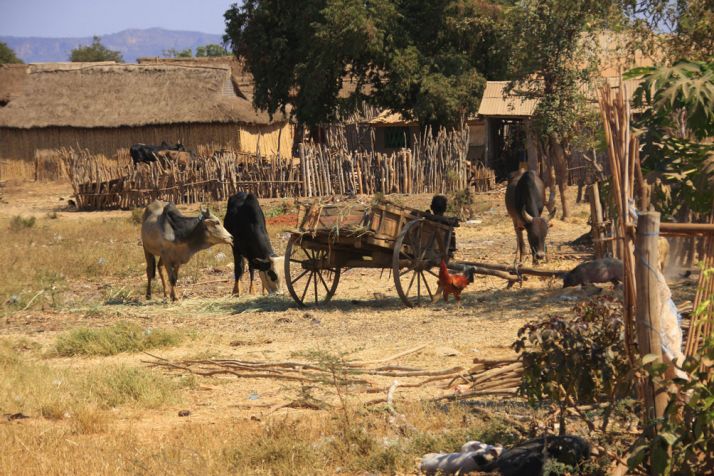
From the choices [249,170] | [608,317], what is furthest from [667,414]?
[249,170]

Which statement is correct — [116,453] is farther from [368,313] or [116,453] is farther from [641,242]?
[368,313]

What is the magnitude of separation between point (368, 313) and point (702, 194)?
16.3ft

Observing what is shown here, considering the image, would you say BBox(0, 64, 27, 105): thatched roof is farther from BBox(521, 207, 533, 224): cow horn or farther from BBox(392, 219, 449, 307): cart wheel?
BBox(392, 219, 449, 307): cart wheel

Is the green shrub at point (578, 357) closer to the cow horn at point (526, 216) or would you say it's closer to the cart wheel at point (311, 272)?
the cart wheel at point (311, 272)

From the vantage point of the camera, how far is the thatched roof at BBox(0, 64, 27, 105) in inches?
1663

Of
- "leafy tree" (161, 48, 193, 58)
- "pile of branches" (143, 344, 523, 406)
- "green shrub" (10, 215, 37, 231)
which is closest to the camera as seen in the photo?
"pile of branches" (143, 344, 523, 406)

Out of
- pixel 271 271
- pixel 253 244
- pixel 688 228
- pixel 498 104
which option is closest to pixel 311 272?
pixel 271 271

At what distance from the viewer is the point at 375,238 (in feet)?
36.7

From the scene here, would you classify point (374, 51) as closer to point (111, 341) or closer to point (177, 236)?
point (177, 236)

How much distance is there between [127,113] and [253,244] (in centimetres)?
2416

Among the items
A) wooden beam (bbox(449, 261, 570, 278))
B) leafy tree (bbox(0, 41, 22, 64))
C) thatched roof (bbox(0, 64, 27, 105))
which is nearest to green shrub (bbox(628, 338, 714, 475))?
wooden beam (bbox(449, 261, 570, 278))

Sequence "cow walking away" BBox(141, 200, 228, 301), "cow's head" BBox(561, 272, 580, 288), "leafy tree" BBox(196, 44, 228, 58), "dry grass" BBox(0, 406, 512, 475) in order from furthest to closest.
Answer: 1. "leafy tree" BBox(196, 44, 228, 58)
2. "cow walking away" BBox(141, 200, 228, 301)
3. "cow's head" BBox(561, 272, 580, 288)
4. "dry grass" BBox(0, 406, 512, 475)

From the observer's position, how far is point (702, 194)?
7.36 metres

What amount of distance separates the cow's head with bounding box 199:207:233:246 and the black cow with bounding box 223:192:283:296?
0.35 m
